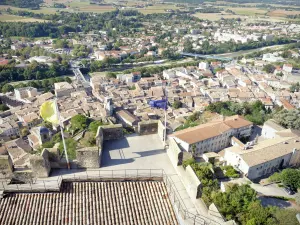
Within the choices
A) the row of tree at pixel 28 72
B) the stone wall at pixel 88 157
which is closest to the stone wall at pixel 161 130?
the stone wall at pixel 88 157

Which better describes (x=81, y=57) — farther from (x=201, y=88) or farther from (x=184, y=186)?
(x=184, y=186)

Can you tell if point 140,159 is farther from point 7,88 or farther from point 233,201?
point 7,88

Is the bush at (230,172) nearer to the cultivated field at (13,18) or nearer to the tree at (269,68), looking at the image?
the tree at (269,68)

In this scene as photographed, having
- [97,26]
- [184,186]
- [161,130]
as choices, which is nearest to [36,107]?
[161,130]

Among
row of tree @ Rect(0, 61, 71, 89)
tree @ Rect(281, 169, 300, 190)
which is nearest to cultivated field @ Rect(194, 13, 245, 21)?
row of tree @ Rect(0, 61, 71, 89)

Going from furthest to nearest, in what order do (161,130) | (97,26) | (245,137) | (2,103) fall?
(97,26) → (2,103) → (245,137) → (161,130)

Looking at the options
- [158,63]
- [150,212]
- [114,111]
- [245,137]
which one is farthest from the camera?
[158,63]
